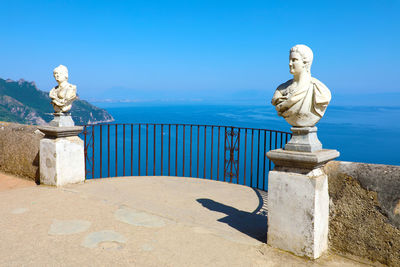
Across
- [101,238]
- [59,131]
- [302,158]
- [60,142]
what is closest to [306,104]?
[302,158]

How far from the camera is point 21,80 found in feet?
277

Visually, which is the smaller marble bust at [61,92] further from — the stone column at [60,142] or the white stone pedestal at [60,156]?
the white stone pedestal at [60,156]

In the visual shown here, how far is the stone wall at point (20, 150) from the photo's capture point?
6211 mm

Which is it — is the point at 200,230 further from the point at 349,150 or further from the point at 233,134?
the point at 349,150

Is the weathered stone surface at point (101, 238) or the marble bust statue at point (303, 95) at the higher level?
the marble bust statue at point (303, 95)

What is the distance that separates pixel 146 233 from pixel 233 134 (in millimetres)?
3884

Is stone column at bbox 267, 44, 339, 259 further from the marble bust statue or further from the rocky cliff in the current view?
the rocky cliff

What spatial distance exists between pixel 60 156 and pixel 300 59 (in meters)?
→ 4.68

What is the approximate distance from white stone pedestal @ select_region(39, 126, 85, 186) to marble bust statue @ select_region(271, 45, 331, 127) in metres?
4.29

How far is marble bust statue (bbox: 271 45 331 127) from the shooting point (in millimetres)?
2934

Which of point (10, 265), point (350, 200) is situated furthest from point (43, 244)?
point (350, 200)

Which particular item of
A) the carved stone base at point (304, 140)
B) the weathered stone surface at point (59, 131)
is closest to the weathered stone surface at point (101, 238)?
the carved stone base at point (304, 140)

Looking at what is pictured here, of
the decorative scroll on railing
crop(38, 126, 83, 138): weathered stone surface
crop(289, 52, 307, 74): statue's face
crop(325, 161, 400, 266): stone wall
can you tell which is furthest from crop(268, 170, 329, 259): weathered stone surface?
crop(38, 126, 83, 138): weathered stone surface

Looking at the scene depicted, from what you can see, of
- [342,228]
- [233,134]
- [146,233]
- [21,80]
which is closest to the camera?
[342,228]
